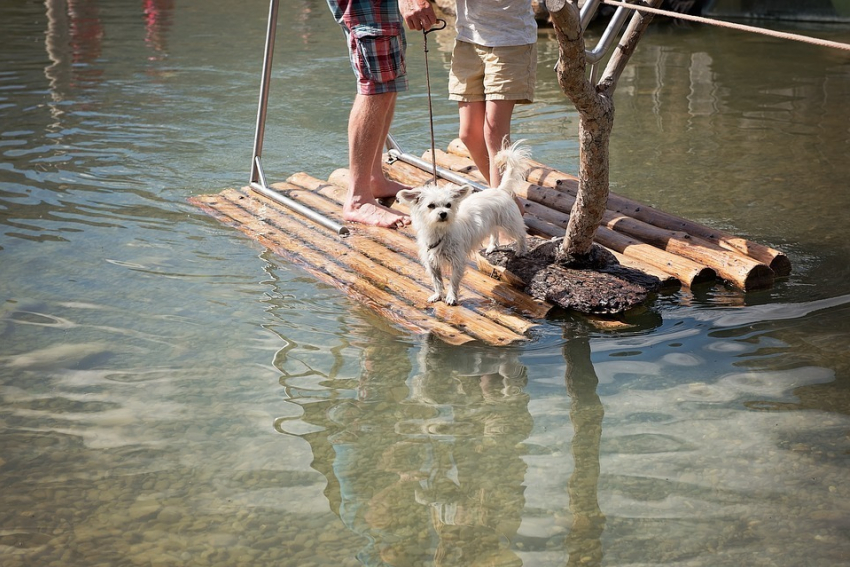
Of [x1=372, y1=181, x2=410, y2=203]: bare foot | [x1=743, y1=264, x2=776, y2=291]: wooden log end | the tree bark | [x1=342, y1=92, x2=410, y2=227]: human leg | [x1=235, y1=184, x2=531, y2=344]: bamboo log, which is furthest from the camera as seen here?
[x1=372, y1=181, x2=410, y2=203]: bare foot

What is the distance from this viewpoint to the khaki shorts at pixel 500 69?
5.41m

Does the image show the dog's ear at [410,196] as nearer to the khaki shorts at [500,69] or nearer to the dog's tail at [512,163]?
the dog's tail at [512,163]

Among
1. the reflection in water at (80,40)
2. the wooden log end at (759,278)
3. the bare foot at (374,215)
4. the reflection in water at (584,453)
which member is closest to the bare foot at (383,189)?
the bare foot at (374,215)

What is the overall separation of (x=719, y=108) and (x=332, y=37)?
6.74 metres

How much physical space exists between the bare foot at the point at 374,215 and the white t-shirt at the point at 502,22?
127 cm

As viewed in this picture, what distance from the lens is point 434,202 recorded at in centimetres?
475

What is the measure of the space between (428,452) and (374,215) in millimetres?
2579

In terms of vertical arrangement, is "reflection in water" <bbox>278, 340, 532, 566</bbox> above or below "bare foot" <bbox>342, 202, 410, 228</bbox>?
below

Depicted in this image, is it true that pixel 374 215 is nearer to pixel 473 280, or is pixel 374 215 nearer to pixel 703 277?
pixel 473 280

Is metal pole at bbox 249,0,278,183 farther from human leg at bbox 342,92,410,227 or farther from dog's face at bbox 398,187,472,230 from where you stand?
dog's face at bbox 398,187,472,230

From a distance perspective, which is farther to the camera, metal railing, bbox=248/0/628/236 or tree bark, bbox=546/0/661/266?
metal railing, bbox=248/0/628/236

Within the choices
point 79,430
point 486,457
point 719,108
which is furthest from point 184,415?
point 719,108

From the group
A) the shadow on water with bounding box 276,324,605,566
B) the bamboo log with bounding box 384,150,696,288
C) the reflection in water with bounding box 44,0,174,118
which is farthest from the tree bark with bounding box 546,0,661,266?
the reflection in water with bounding box 44,0,174,118

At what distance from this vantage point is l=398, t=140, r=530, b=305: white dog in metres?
4.77
